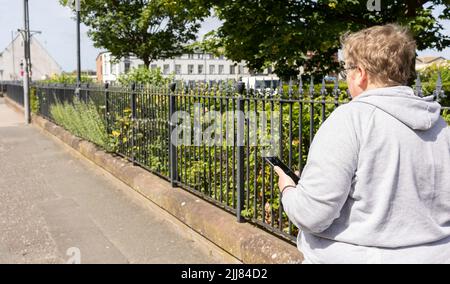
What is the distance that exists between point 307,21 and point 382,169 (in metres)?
9.76

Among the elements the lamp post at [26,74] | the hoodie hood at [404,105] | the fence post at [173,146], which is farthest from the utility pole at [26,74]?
the hoodie hood at [404,105]

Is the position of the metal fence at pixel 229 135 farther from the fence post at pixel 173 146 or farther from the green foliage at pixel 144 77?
the green foliage at pixel 144 77

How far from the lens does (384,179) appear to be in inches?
66.4

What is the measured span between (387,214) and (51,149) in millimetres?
9972

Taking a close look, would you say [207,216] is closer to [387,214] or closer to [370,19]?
[387,214]

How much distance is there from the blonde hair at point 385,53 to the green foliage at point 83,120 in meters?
6.76

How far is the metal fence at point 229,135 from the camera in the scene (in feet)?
12.6

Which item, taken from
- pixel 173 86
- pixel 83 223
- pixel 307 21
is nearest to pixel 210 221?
pixel 83 223

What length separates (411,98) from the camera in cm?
172

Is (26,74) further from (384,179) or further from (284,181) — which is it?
(384,179)

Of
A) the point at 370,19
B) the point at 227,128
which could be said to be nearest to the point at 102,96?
the point at 227,128

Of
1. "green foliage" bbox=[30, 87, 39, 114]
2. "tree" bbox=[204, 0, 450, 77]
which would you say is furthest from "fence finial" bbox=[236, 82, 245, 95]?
"green foliage" bbox=[30, 87, 39, 114]

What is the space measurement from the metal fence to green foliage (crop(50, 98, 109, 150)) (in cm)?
89

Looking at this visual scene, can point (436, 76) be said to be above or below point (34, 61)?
below
